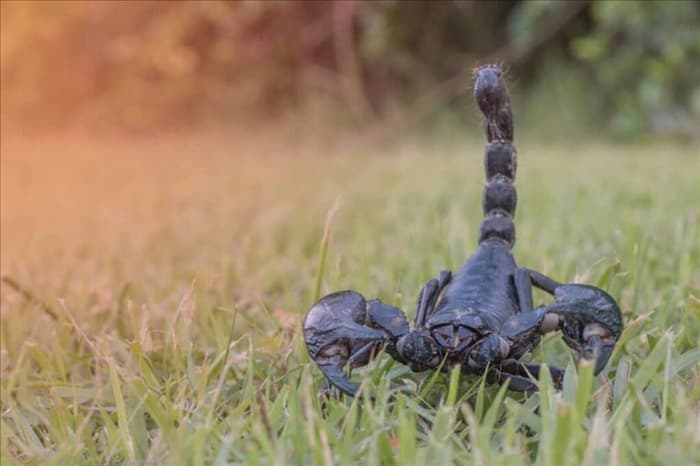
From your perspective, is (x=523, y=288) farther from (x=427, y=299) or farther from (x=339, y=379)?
(x=339, y=379)

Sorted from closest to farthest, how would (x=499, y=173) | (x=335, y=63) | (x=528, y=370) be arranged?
(x=528, y=370) → (x=499, y=173) → (x=335, y=63)

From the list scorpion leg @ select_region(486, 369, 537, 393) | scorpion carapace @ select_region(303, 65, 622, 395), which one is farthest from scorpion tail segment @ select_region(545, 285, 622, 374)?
scorpion leg @ select_region(486, 369, 537, 393)

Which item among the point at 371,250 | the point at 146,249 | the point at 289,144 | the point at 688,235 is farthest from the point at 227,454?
the point at 289,144

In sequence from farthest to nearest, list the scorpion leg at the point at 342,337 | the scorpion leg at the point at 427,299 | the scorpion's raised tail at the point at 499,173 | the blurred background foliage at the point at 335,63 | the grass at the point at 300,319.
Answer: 1. the blurred background foliage at the point at 335,63
2. the scorpion's raised tail at the point at 499,173
3. the scorpion leg at the point at 427,299
4. the scorpion leg at the point at 342,337
5. the grass at the point at 300,319

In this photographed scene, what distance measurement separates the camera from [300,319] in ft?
6.64

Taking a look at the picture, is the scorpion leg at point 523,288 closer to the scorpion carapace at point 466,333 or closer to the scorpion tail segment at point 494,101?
the scorpion carapace at point 466,333

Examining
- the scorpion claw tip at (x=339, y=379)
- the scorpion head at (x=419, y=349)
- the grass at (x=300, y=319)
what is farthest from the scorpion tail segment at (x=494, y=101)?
the scorpion claw tip at (x=339, y=379)

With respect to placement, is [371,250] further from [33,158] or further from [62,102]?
[62,102]

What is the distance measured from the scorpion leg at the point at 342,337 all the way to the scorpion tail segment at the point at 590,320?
10.9 inches

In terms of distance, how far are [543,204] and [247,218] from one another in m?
1.46

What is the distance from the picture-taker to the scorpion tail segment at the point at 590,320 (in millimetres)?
1438

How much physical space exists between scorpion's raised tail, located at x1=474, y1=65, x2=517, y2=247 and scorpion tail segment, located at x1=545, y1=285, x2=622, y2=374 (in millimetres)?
509

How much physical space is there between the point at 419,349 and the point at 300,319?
598 mm

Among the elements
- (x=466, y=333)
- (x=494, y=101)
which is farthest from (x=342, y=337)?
(x=494, y=101)
